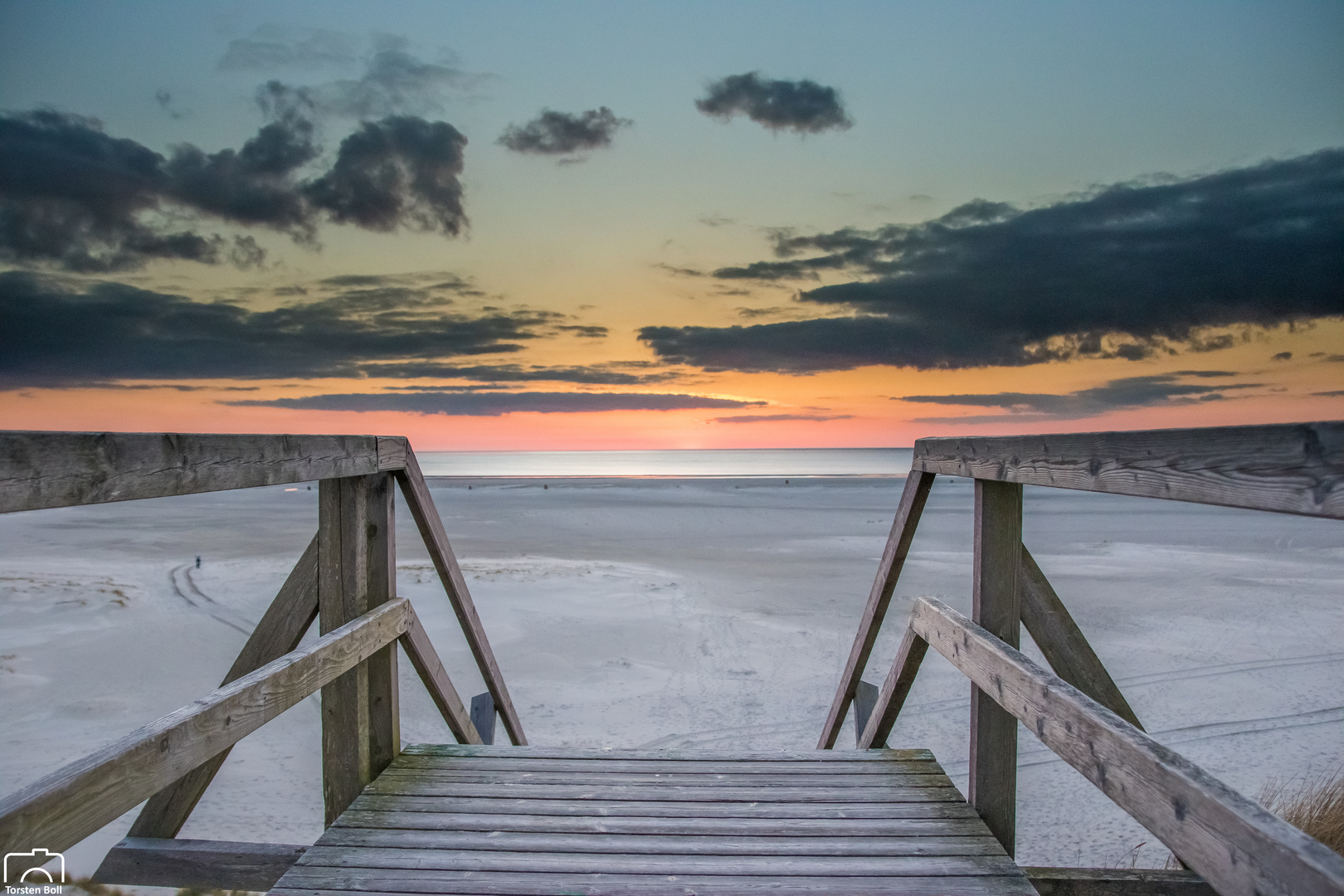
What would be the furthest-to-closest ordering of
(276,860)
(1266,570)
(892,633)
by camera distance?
(1266,570) < (892,633) < (276,860)

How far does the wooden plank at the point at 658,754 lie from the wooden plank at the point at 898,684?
0.17 metres

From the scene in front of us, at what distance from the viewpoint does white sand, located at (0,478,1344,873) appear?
5105 millimetres

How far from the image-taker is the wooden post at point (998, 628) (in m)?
2.48

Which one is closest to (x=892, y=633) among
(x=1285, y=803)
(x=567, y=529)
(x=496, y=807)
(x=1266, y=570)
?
(x=1285, y=803)

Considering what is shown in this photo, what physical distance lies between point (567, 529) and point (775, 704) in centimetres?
1256

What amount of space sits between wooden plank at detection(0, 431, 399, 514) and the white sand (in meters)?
3.33

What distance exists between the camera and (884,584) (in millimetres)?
3324

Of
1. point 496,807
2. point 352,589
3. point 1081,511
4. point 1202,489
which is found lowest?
point 1081,511

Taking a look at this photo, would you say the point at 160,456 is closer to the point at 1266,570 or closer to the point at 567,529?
the point at 1266,570

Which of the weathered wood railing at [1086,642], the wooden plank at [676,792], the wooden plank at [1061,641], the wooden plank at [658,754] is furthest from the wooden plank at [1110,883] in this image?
the wooden plank at [658,754]

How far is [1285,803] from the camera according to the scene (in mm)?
4402

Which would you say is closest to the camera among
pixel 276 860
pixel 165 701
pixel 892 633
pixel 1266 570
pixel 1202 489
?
pixel 1202 489

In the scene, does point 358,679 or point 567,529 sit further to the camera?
point 567,529

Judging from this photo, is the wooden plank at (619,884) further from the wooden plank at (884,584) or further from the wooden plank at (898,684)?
the wooden plank at (884,584)
